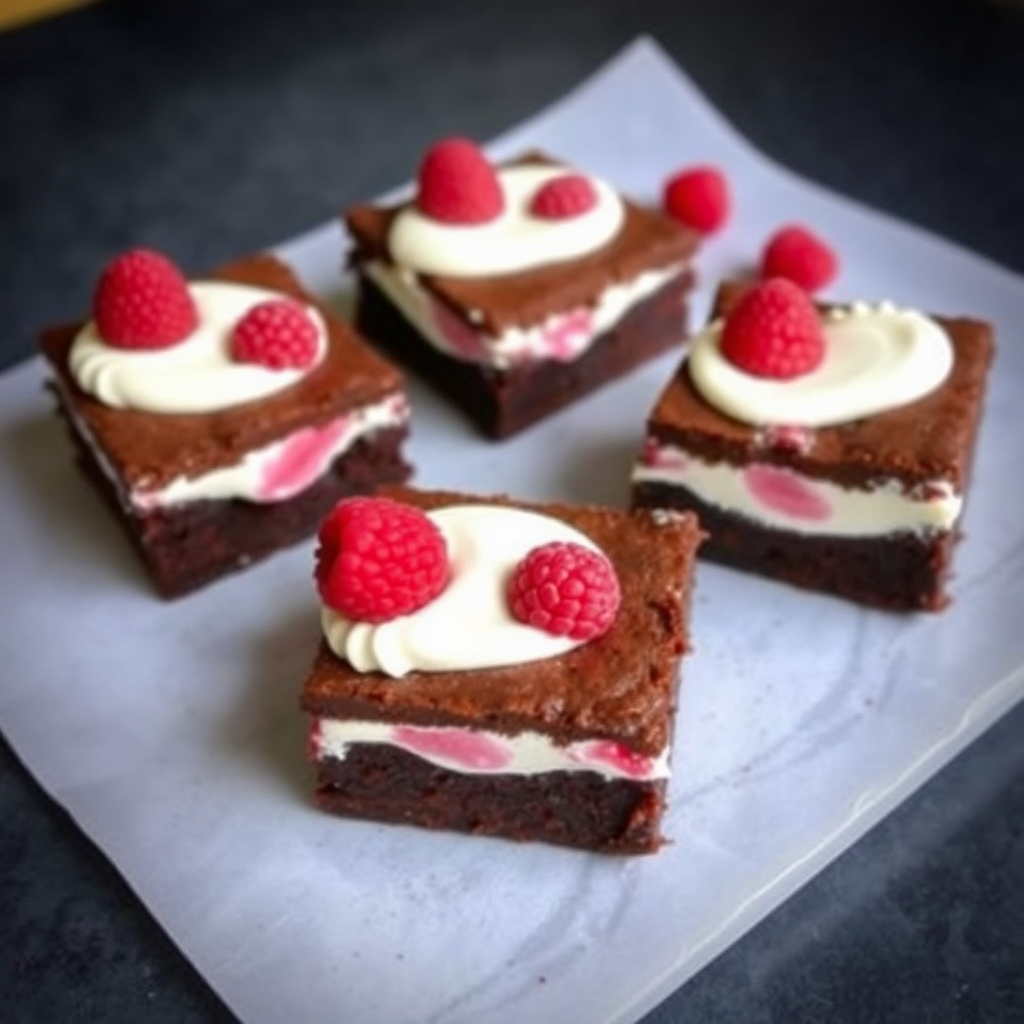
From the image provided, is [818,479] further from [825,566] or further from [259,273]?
[259,273]

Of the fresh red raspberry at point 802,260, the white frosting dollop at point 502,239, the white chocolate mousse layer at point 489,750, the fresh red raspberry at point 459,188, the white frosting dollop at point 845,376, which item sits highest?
the fresh red raspberry at point 459,188

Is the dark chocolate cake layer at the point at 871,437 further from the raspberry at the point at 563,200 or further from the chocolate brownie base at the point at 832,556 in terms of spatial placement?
the raspberry at the point at 563,200

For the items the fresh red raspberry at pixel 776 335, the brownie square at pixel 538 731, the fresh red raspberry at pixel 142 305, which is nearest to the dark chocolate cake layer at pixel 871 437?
the fresh red raspberry at pixel 776 335

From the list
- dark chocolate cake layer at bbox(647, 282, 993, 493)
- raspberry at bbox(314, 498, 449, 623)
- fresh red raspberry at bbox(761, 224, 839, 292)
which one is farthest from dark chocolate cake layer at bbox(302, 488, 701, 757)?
fresh red raspberry at bbox(761, 224, 839, 292)

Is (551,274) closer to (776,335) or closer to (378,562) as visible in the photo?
(776,335)

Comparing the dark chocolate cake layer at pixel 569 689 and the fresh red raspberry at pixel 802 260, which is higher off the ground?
the dark chocolate cake layer at pixel 569 689

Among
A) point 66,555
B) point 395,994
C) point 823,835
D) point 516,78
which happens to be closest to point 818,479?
point 823,835

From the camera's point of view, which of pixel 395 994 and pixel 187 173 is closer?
pixel 395 994
